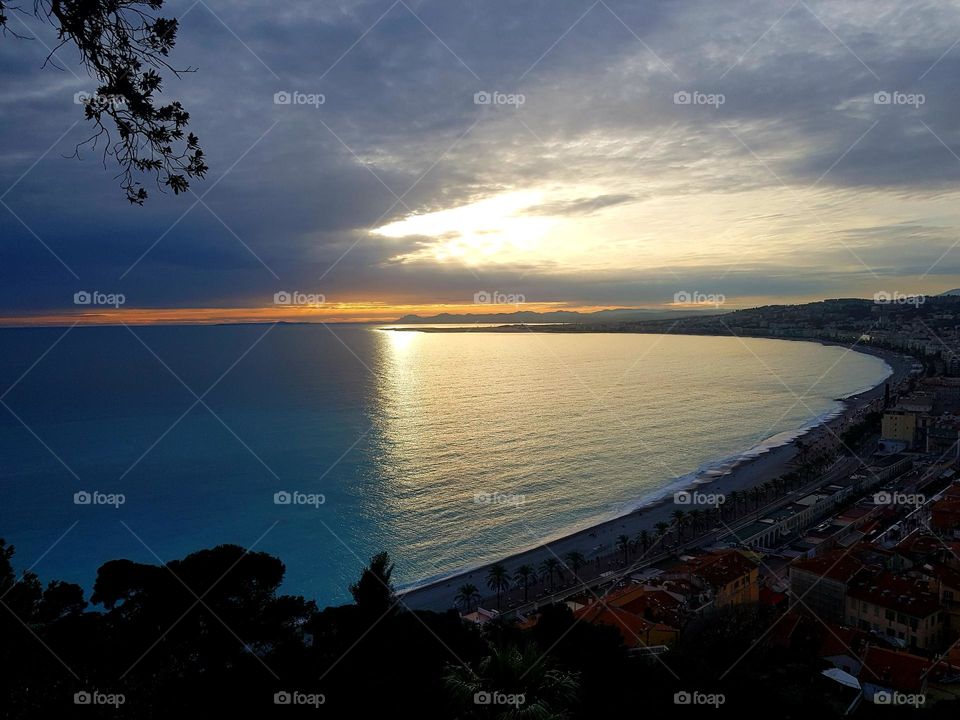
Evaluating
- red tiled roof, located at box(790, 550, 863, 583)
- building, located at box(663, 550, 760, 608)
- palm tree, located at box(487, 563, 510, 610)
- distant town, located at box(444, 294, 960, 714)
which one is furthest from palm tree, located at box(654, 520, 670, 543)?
palm tree, located at box(487, 563, 510, 610)

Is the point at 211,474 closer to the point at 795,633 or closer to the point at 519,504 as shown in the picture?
the point at 519,504

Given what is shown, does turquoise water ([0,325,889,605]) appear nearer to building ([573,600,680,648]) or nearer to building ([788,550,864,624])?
building ([573,600,680,648])

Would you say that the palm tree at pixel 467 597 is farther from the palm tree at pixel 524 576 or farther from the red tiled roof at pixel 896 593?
the red tiled roof at pixel 896 593

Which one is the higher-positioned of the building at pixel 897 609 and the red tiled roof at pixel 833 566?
the red tiled roof at pixel 833 566

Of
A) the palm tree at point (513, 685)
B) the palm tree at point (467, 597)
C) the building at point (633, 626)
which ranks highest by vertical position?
the palm tree at point (513, 685)

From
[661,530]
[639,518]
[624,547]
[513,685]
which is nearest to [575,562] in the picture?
[624,547]

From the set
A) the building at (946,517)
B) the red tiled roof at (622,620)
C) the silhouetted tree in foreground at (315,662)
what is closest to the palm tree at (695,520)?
the building at (946,517)

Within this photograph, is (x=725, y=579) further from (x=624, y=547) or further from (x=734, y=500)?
(x=734, y=500)
